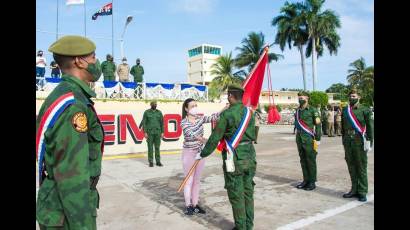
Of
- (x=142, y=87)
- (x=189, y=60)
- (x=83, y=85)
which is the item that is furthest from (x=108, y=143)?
(x=189, y=60)

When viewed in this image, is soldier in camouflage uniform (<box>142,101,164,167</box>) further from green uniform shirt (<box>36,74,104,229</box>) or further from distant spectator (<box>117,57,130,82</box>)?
green uniform shirt (<box>36,74,104,229</box>)

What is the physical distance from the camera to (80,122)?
2088mm

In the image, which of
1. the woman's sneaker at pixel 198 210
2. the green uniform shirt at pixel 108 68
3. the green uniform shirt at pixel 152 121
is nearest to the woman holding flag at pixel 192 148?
the woman's sneaker at pixel 198 210

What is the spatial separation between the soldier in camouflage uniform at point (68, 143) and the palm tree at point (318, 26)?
4414cm

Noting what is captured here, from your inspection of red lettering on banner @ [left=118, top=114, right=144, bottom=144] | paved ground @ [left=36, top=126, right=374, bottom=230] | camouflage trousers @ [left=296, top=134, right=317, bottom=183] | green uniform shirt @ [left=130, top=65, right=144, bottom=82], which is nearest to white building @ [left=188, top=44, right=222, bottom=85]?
green uniform shirt @ [left=130, top=65, right=144, bottom=82]

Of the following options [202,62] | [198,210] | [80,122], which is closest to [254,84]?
[198,210]

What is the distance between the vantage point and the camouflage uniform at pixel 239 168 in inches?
176

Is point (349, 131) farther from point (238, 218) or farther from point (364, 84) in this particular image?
point (364, 84)

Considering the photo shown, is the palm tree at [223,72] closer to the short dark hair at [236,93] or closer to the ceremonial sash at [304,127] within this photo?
the ceremonial sash at [304,127]

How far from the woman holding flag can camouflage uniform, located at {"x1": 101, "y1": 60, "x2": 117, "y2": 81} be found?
10476mm

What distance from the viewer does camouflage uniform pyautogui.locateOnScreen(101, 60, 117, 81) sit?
1550 cm

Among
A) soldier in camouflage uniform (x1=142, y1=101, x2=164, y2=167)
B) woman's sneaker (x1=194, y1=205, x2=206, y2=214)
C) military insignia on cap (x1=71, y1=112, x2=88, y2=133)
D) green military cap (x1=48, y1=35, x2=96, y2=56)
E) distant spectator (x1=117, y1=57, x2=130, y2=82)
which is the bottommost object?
woman's sneaker (x1=194, y1=205, x2=206, y2=214)

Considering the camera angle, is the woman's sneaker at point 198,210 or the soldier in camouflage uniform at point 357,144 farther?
the soldier in camouflage uniform at point 357,144
